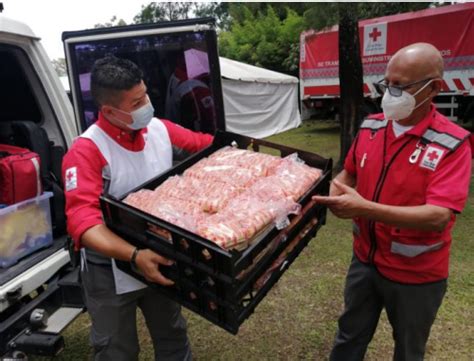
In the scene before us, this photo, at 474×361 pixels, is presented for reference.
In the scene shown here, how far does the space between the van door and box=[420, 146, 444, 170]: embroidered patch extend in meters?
1.41

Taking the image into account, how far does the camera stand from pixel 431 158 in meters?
1.70

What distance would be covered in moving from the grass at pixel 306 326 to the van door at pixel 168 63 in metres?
1.52

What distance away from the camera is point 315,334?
2973 millimetres

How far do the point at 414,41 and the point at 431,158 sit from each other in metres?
9.34

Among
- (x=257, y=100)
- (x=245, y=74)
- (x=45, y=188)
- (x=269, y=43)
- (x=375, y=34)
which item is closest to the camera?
(x=45, y=188)

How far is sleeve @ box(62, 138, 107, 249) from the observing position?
5.16ft

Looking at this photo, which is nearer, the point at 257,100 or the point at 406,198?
the point at 406,198

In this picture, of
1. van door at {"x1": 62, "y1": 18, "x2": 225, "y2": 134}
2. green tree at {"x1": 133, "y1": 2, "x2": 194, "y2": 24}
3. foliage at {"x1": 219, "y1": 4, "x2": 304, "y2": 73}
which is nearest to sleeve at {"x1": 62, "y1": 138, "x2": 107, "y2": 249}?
van door at {"x1": 62, "y1": 18, "x2": 225, "y2": 134}

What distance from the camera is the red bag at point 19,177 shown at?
8.09 feet

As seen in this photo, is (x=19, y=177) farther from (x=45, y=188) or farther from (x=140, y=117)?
(x=140, y=117)

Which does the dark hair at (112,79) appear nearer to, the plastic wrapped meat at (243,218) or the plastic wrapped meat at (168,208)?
the plastic wrapped meat at (168,208)

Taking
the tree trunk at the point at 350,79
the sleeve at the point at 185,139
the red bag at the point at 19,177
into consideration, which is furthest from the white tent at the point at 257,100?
the sleeve at the point at 185,139

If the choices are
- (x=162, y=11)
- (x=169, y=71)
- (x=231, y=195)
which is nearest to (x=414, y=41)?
(x=169, y=71)

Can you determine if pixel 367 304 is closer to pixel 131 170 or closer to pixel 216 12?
pixel 131 170
